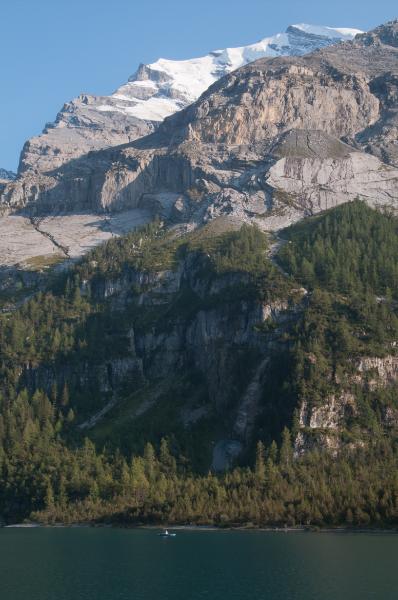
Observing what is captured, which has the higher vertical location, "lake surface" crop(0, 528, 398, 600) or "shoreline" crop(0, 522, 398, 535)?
"shoreline" crop(0, 522, 398, 535)

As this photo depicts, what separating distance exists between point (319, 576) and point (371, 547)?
2283 cm

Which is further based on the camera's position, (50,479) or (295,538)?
(50,479)

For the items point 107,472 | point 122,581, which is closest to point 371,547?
point 122,581

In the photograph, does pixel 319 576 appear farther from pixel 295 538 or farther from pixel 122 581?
pixel 295 538

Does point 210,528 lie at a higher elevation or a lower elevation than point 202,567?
higher

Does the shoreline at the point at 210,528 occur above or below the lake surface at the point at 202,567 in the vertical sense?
above

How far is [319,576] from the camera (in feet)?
386

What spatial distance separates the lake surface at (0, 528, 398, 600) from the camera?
110 metres

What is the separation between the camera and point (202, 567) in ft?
416

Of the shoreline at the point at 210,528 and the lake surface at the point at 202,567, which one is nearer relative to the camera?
the lake surface at the point at 202,567

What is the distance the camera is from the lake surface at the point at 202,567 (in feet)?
361

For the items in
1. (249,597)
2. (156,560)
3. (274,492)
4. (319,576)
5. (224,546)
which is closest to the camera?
(249,597)

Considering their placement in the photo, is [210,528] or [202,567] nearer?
[202,567]

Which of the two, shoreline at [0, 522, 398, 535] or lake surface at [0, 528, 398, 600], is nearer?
lake surface at [0, 528, 398, 600]
